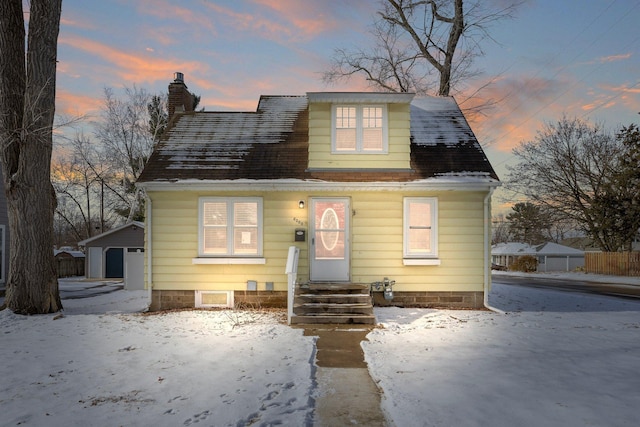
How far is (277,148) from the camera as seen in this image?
39.1 feet

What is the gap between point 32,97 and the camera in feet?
33.7

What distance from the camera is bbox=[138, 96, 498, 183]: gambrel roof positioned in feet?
35.7

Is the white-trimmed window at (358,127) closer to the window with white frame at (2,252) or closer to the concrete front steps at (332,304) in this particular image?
the concrete front steps at (332,304)

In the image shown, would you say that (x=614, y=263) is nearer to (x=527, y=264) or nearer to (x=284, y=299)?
(x=527, y=264)

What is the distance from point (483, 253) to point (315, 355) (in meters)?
6.25

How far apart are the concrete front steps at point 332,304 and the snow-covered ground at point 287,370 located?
526 mm

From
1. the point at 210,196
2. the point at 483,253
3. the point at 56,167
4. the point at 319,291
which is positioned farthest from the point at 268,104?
the point at 56,167

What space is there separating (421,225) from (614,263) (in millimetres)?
25637

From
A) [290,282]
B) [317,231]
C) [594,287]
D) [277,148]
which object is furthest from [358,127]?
[594,287]

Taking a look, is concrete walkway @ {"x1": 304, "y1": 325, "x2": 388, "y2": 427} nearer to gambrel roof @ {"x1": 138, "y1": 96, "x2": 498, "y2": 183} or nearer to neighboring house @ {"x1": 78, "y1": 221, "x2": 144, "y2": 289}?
gambrel roof @ {"x1": 138, "y1": 96, "x2": 498, "y2": 183}

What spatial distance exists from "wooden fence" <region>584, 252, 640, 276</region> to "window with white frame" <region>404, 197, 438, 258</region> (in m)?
24.3

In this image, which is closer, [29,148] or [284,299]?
[29,148]

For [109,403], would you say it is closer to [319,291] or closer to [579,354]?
[319,291]

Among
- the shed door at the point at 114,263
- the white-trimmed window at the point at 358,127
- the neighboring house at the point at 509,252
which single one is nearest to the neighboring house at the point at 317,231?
the white-trimmed window at the point at 358,127
